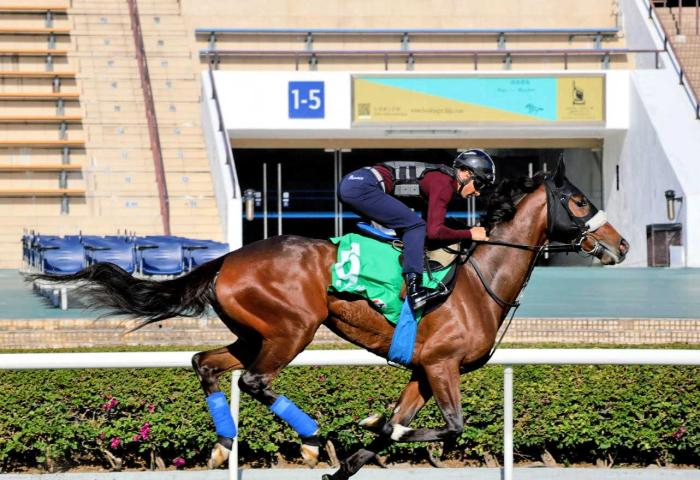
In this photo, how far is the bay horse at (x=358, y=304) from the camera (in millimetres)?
5527

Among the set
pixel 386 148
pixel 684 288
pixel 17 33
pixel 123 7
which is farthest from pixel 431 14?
pixel 684 288

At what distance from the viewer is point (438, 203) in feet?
18.4

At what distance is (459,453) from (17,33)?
20.3 m

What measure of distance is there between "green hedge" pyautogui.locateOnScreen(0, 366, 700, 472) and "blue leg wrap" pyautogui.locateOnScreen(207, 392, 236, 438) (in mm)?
1222

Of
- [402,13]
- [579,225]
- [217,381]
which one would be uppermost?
[402,13]

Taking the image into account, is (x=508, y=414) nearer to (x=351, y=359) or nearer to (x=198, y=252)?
(x=351, y=359)

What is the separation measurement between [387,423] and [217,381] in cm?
86

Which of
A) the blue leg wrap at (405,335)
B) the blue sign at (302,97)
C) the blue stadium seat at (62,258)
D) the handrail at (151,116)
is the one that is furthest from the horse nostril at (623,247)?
the blue sign at (302,97)

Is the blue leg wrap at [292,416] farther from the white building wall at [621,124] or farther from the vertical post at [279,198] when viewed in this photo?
the vertical post at [279,198]

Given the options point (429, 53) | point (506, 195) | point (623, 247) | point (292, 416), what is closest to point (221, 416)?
point (292, 416)

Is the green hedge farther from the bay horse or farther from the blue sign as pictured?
the blue sign

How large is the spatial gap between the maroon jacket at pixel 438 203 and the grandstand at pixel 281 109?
1445 centimetres

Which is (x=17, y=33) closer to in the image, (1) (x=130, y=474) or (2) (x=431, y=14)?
(2) (x=431, y=14)

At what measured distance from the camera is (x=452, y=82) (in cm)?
2256
